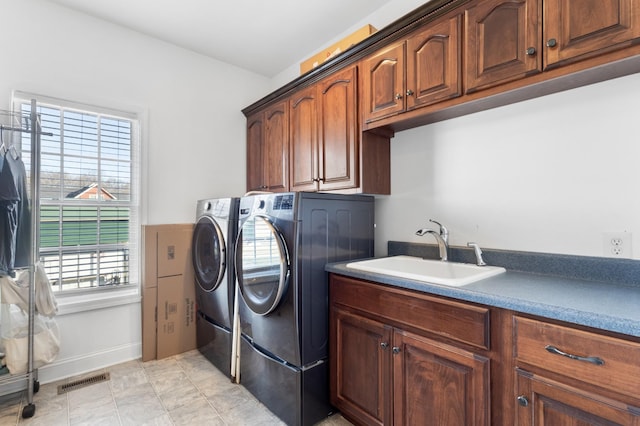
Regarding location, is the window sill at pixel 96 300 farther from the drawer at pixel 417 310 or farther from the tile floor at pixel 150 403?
the drawer at pixel 417 310

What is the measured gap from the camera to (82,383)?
2229 mm

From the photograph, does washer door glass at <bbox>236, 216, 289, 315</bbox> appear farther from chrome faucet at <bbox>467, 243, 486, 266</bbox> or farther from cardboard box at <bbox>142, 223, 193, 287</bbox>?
chrome faucet at <bbox>467, 243, 486, 266</bbox>

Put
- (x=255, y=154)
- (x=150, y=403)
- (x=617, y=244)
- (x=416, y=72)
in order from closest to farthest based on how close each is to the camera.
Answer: (x=617, y=244) < (x=416, y=72) < (x=150, y=403) < (x=255, y=154)

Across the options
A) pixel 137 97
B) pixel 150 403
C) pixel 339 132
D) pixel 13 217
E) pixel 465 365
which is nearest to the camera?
pixel 465 365

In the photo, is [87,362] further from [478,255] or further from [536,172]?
[536,172]

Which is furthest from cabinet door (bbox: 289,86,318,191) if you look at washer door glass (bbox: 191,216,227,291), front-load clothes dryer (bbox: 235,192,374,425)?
washer door glass (bbox: 191,216,227,291)

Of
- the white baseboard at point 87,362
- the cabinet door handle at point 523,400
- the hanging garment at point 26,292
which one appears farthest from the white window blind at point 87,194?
the cabinet door handle at point 523,400

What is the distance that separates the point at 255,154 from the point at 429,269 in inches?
79.6

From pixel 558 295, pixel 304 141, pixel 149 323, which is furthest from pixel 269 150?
pixel 558 295

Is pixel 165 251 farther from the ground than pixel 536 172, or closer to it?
closer to it

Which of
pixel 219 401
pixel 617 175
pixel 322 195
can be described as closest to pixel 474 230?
pixel 617 175

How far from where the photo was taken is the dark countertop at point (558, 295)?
937 millimetres

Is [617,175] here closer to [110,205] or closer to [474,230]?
[474,230]

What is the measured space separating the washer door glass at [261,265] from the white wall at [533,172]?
0.94 m
